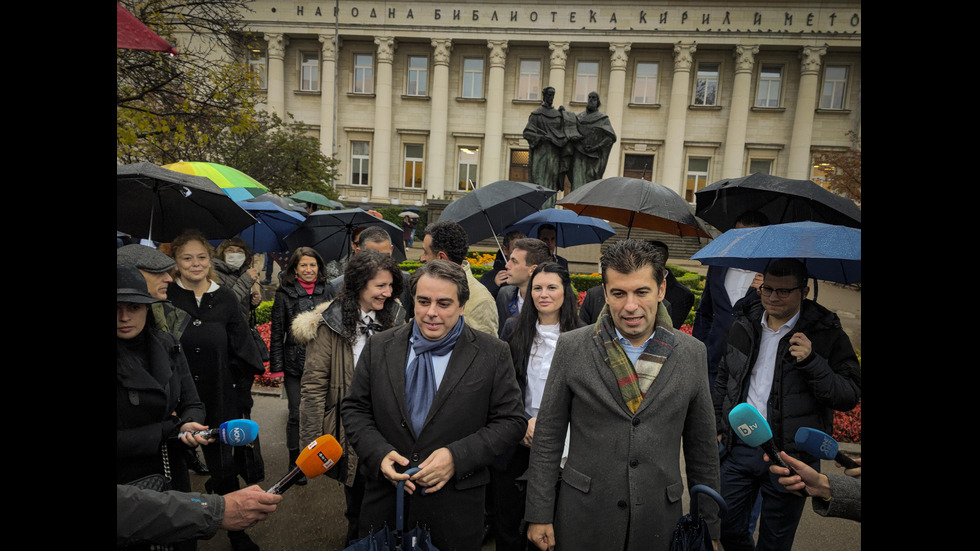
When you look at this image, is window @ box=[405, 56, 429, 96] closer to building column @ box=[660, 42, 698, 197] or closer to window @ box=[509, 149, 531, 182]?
window @ box=[509, 149, 531, 182]

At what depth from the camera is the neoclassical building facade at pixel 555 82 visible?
1105 inches

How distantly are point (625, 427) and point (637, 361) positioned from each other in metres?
0.30

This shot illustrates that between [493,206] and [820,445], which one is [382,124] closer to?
[493,206]

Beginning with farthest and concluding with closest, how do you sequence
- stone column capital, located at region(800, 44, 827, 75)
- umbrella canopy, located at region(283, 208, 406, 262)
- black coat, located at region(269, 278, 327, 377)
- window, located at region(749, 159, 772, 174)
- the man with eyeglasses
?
1. window, located at region(749, 159, 772, 174)
2. stone column capital, located at region(800, 44, 827, 75)
3. umbrella canopy, located at region(283, 208, 406, 262)
4. black coat, located at region(269, 278, 327, 377)
5. the man with eyeglasses

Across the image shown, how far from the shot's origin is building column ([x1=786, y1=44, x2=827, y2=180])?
90.6ft

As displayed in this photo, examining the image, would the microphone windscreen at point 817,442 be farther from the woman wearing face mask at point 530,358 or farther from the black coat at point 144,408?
the black coat at point 144,408

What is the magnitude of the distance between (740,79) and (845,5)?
6387mm

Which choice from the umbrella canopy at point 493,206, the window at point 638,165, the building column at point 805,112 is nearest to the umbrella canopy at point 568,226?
the umbrella canopy at point 493,206

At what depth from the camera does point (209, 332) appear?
12.5 ft

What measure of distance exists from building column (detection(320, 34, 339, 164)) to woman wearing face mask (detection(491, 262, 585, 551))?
28.4 m

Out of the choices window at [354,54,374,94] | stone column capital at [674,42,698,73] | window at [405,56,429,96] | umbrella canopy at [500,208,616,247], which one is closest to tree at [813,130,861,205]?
stone column capital at [674,42,698,73]
